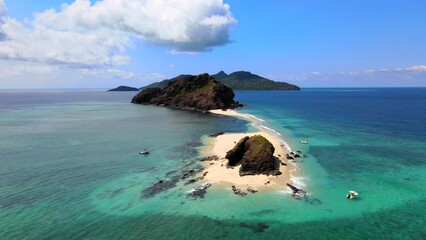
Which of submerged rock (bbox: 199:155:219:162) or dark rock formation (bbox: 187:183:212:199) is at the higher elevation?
submerged rock (bbox: 199:155:219:162)

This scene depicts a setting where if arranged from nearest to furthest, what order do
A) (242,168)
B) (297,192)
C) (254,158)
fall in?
(297,192), (242,168), (254,158)

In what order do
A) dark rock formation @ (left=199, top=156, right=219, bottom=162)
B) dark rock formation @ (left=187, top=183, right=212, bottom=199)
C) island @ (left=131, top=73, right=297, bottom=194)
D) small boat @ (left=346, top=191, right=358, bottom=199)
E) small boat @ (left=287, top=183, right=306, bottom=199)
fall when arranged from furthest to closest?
dark rock formation @ (left=199, top=156, right=219, bottom=162) < island @ (left=131, top=73, right=297, bottom=194) < dark rock formation @ (left=187, top=183, right=212, bottom=199) < small boat @ (left=287, top=183, right=306, bottom=199) < small boat @ (left=346, top=191, right=358, bottom=199)

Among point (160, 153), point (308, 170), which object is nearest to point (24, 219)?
point (160, 153)

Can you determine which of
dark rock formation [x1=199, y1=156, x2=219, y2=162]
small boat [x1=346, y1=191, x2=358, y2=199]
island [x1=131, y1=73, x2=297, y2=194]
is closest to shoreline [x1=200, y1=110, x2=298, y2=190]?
island [x1=131, y1=73, x2=297, y2=194]

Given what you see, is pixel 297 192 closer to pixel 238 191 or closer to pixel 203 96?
pixel 238 191

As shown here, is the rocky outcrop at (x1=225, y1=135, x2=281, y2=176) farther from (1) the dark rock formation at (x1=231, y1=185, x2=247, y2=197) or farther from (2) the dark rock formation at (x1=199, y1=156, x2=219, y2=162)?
(2) the dark rock formation at (x1=199, y1=156, x2=219, y2=162)

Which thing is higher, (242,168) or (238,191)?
(242,168)

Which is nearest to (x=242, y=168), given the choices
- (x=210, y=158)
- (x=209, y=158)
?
(x=210, y=158)

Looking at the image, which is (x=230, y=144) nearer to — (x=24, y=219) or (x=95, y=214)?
(x=95, y=214)

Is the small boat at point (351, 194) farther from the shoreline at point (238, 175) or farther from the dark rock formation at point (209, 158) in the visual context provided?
the dark rock formation at point (209, 158)

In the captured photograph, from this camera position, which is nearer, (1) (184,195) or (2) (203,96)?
(1) (184,195)
